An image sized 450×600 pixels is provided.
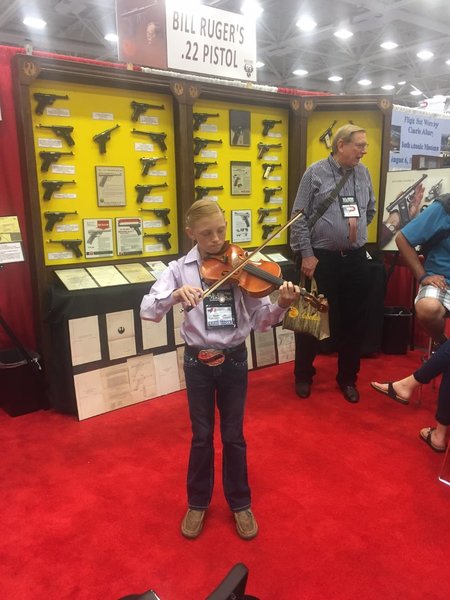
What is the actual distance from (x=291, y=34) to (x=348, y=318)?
30.0 feet

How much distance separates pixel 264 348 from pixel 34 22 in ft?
26.7

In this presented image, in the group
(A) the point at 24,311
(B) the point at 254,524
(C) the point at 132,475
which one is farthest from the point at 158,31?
(B) the point at 254,524

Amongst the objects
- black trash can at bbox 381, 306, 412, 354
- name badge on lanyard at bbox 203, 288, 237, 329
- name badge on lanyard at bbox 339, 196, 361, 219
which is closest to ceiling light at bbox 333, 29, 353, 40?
black trash can at bbox 381, 306, 412, 354

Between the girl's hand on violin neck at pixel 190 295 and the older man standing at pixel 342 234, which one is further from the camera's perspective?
the older man standing at pixel 342 234

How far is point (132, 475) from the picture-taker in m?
2.49

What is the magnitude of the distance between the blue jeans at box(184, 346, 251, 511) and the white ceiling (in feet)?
27.6

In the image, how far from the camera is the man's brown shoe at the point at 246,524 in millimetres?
2008

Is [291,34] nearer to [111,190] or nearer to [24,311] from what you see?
[111,190]

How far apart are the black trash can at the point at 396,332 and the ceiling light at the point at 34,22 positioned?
8343mm

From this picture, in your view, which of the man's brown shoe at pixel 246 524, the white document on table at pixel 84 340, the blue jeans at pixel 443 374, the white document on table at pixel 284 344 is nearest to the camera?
the man's brown shoe at pixel 246 524

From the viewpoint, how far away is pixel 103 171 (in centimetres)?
329

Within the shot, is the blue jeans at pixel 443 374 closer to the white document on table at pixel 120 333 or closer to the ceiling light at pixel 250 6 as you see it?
the white document on table at pixel 120 333

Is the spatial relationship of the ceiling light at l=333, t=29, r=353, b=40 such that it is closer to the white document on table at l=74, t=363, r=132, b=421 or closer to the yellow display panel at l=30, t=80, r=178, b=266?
the yellow display panel at l=30, t=80, r=178, b=266

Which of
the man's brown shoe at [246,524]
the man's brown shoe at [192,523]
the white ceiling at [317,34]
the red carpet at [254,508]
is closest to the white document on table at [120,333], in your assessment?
the red carpet at [254,508]
